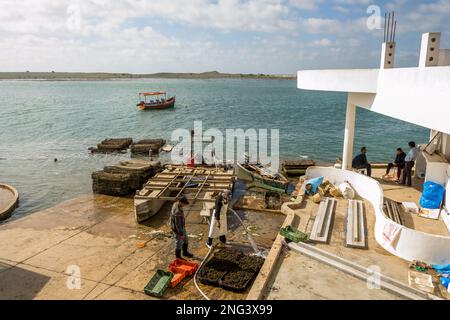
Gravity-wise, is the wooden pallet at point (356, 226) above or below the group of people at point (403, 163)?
below

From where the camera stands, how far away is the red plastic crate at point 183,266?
8574mm

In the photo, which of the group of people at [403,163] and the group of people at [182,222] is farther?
the group of people at [403,163]

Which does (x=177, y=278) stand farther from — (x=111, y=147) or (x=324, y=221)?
(x=111, y=147)

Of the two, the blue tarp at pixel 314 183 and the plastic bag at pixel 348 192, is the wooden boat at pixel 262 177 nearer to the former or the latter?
the blue tarp at pixel 314 183

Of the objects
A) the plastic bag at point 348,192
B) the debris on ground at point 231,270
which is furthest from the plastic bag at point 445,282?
the plastic bag at point 348,192

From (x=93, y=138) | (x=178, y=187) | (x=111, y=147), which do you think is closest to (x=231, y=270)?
(x=178, y=187)

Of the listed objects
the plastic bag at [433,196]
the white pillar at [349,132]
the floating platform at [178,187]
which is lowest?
the floating platform at [178,187]

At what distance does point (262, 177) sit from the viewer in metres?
18.8

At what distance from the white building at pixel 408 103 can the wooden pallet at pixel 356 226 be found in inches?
16.5

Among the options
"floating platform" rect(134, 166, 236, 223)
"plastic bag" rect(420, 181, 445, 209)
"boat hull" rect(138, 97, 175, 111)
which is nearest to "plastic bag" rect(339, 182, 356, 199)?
"plastic bag" rect(420, 181, 445, 209)

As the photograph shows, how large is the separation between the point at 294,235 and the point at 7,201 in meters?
14.7

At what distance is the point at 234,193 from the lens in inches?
712

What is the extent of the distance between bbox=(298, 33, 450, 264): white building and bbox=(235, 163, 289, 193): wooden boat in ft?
14.5

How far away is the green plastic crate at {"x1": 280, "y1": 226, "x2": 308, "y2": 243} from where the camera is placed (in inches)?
338
